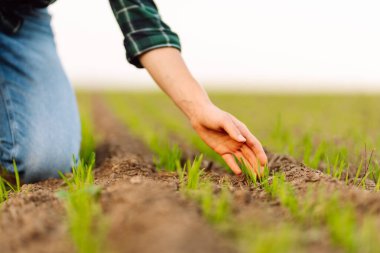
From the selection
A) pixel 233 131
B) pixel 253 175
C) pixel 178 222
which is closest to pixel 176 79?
pixel 233 131

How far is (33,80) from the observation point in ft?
8.63

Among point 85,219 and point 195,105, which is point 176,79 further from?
point 85,219

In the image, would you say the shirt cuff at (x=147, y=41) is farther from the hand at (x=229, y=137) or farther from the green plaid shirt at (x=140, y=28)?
the hand at (x=229, y=137)

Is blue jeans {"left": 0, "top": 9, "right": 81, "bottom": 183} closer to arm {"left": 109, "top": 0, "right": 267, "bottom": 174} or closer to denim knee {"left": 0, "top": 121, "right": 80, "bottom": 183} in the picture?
denim knee {"left": 0, "top": 121, "right": 80, "bottom": 183}

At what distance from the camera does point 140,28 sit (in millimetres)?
2359

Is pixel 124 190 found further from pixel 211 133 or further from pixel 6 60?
pixel 6 60

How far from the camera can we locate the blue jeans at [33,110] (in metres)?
2.55

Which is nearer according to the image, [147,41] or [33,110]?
[147,41]

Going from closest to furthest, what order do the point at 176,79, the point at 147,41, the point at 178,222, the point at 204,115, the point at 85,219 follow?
the point at 178,222 → the point at 85,219 → the point at 204,115 → the point at 176,79 → the point at 147,41

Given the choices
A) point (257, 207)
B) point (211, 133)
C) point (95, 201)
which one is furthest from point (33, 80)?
point (257, 207)

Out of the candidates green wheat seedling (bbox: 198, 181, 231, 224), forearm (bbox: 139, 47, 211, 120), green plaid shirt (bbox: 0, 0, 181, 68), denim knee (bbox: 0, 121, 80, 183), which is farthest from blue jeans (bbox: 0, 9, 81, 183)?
green wheat seedling (bbox: 198, 181, 231, 224)

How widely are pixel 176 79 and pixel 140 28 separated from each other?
34cm

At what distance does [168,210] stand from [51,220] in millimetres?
333

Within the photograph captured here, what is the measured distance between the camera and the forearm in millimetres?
2111
